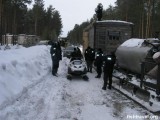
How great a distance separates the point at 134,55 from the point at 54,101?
489 centimetres

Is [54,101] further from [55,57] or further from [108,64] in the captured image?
[55,57]

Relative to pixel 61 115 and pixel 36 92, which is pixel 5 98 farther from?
pixel 36 92

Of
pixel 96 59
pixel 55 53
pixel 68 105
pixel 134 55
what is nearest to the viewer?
pixel 68 105

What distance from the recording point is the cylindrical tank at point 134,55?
1457cm

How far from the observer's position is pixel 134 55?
1571 centimetres

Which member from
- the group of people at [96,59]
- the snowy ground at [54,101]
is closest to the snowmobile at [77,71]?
the group of people at [96,59]

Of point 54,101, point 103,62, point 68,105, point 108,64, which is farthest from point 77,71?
point 68,105

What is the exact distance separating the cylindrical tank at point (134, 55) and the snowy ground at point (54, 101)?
62.2 inches

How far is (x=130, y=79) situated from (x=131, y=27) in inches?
412

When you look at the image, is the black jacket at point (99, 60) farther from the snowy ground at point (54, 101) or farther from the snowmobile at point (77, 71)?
the snowy ground at point (54, 101)

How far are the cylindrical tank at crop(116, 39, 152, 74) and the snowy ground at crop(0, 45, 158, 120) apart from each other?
1.58 meters

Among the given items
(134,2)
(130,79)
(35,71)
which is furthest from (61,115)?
(134,2)

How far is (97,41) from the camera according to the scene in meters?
25.5

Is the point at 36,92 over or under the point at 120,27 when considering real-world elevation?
under
